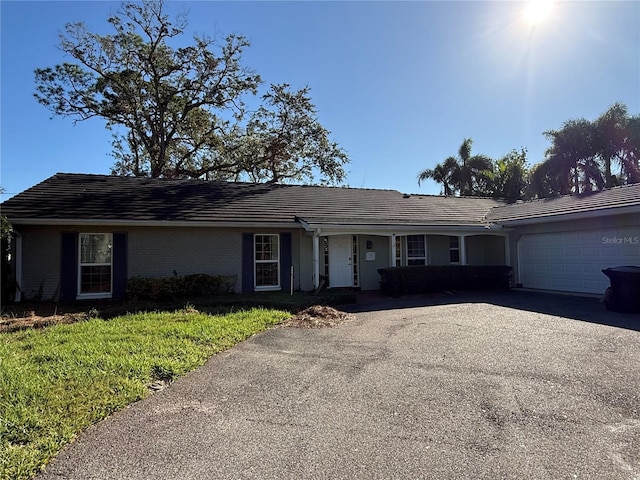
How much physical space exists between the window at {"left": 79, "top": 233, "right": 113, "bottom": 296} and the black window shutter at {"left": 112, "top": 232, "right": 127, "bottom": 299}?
5.9 inches

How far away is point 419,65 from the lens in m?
12.2

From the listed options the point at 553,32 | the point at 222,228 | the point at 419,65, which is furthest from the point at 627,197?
the point at 222,228

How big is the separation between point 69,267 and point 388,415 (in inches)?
438

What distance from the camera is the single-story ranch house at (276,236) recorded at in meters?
11.4

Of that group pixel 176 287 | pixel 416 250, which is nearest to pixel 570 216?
pixel 416 250

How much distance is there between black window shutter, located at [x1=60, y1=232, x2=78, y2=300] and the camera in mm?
11359

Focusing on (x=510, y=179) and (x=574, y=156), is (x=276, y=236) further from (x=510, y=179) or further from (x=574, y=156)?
(x=510, y=179)

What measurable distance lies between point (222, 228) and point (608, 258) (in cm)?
1219

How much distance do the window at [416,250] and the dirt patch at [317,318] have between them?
21.7 feet

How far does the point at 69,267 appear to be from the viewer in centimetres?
1143

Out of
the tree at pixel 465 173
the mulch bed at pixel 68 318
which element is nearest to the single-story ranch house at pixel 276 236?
the mulch bed at pixel 68 318

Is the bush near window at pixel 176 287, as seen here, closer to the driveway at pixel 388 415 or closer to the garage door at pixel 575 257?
the driveway at pixel 388 415

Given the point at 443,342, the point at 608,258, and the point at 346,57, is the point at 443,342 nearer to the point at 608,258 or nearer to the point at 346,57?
the point at 608,258

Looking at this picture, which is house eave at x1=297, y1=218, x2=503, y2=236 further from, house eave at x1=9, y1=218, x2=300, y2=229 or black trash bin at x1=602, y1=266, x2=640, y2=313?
black trash bin at x1=602, y1=266, x2=640, y2=313
